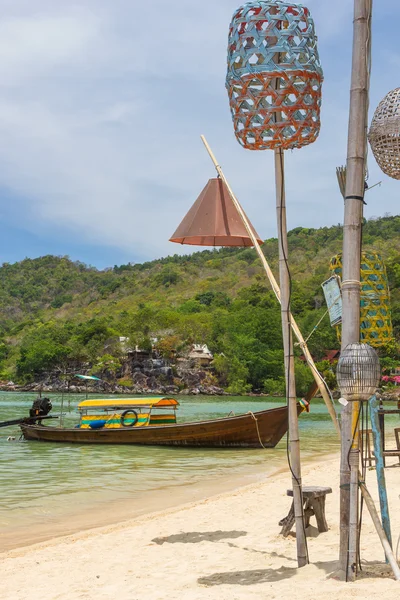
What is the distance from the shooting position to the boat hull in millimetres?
16906

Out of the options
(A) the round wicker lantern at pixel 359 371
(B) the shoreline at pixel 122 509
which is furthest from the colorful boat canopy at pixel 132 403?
(A) the round wicker lantern at pixel 359 371

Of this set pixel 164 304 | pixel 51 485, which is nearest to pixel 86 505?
pixel 51 485

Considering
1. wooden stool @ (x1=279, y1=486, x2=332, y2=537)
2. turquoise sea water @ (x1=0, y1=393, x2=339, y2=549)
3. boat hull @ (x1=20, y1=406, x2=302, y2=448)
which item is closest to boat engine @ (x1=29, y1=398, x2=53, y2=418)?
turquoise sea water @ (x1=0, y1=393, x2=339, y2=549)

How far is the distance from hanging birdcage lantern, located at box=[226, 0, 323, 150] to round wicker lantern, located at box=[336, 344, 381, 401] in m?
1.31

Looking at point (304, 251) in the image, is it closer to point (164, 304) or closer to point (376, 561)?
point (164, 304)

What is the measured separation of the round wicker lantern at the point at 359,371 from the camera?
11.6ft

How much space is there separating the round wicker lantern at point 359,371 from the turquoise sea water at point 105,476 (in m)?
5.51

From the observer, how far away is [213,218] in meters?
5.31

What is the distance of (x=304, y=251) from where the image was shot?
9856 cm

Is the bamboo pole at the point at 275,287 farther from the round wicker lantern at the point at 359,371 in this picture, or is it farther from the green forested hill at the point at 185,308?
the green forested hill at the point at 185,308

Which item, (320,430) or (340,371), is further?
(320,430)

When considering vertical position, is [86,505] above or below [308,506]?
below

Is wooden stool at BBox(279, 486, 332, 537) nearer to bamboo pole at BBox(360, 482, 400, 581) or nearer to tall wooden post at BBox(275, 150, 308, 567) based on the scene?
tall wooden post at BBox(275, 150, 308, 567)

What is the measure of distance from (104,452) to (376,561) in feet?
45.5
